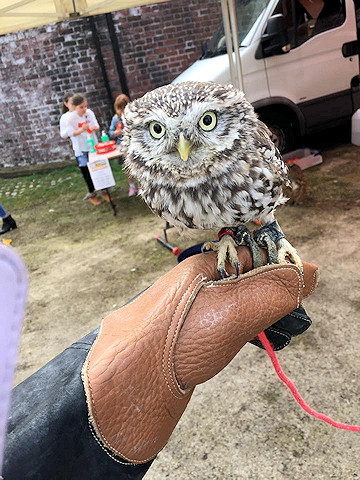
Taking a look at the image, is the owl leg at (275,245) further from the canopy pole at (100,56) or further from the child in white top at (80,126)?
the canopy pole at (100,56)

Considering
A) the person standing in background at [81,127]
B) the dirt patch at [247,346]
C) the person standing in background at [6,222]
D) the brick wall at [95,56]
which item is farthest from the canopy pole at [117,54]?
the person standing in background at [6,222]

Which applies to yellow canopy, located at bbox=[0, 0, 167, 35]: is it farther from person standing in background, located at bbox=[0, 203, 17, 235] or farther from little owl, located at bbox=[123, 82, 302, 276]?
little owl, located at bbox=[123, 82, 302, 276]

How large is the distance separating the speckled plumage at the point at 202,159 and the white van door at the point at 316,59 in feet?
14.2

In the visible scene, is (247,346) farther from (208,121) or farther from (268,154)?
(208,121)

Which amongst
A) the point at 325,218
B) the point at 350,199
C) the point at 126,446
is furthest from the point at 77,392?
the point at 350,199

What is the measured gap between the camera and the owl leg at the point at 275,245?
155cm

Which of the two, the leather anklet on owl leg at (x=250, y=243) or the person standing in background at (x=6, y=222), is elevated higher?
the leather anklet on owl leg at (x=250, y=243)

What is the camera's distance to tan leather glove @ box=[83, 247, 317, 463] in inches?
40.6

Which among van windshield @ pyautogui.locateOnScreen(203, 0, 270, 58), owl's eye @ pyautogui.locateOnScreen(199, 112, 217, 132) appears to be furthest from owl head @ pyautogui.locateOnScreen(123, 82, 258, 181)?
van windshield @ pyautogui.locateOnScreen(203, 0, 270, 58)

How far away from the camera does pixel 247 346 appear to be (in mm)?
2805

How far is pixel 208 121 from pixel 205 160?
0.45 feet

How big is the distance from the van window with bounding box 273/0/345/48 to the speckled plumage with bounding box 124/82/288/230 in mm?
4463

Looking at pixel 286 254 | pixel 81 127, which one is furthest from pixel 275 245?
Result: pixel 81 127

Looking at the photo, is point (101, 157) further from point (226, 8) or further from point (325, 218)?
point (325, 218)
